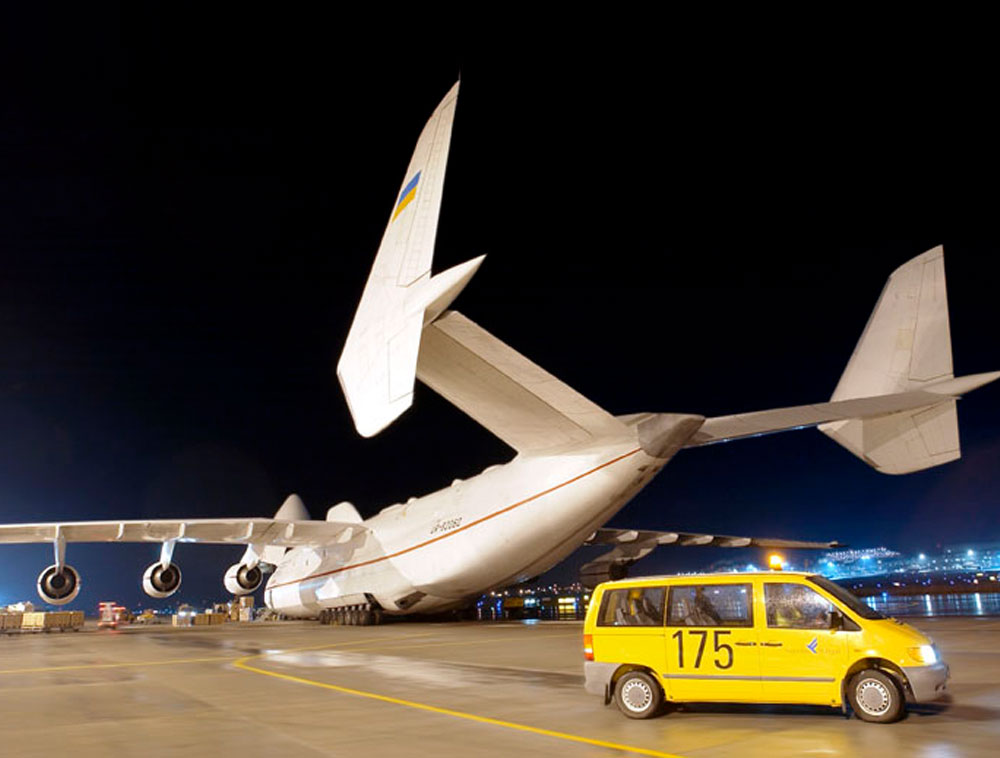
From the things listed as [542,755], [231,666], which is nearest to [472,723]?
[542,755]

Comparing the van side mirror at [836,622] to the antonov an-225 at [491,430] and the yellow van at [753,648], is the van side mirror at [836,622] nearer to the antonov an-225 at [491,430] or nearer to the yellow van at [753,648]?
the yellow van at [753,648]

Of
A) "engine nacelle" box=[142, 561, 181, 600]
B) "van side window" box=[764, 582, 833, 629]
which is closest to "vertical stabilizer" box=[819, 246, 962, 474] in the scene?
"van side window" box=[764, 582, 833, 629]

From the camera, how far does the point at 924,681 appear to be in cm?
740

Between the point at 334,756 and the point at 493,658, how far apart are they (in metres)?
8.87

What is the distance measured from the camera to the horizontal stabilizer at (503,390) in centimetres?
1111

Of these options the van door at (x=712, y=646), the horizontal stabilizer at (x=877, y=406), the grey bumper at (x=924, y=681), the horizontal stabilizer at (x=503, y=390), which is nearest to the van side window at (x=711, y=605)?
the van door at (x=712, y=646)

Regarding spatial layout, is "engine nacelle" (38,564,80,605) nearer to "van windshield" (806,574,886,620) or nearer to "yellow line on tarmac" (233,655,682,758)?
"yellow line on tarmac" (233,655,682,758)

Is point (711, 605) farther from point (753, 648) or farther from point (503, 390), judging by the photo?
point (503, 390)

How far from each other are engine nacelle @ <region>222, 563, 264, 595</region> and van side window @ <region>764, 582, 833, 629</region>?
29.8 metres

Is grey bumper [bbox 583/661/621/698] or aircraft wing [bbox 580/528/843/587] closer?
grey bumper [bbox 583/661/621/698]

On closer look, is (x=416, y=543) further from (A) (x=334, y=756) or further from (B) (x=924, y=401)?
(A) (x=334, y=756)

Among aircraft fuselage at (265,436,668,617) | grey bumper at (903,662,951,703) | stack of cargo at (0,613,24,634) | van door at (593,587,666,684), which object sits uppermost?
aircraft fuselage at (265,436,668,617)

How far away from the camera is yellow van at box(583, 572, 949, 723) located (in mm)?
7559


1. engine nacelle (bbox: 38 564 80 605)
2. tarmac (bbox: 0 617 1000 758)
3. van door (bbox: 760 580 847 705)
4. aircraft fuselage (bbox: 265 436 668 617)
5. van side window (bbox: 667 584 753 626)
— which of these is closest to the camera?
tarmac (bbox: 0 617 1000 758)
